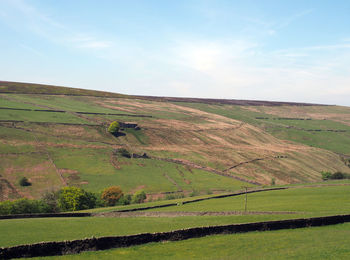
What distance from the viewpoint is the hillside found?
Answer: 80.6 meters

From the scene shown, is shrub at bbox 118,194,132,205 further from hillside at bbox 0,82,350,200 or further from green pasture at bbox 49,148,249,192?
green pasture at bbox 49,148,249,192

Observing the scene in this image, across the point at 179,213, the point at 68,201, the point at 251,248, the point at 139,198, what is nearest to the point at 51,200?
the point at 68,201

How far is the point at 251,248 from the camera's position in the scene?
74.6 ft

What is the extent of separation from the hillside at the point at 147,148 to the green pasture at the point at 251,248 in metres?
Answer: 48.5

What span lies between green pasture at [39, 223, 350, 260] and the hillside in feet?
159

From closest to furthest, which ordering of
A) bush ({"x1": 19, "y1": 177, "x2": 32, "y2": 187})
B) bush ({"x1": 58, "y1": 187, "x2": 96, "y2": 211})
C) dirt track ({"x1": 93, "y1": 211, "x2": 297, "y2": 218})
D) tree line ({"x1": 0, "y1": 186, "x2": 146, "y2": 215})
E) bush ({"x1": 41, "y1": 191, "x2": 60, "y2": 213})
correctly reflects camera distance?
dirt track ({"x1": 93, "y1": 211, "x2": 297, "y2": 218})
tree line ({"x1": 0, "y1": 186, "x2": 146, "y2": 215})
bush ({"x1": 41, "y1": 191, "x2": 60, "y2": 213})
bush ({"x1": 58, "y1": 187, "x2": 96, "y2": 211})
bush ({"x1": 19, "y1": 177, "x2": 32, "y2": 187})

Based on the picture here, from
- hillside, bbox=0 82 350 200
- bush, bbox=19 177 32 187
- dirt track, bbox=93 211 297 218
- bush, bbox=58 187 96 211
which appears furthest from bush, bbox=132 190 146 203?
bush, bbox=19 177 32 187

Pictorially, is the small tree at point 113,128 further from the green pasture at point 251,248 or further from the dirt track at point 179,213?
the green pasture at point 251,248

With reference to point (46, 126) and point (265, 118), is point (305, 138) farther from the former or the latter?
point (46, 126)

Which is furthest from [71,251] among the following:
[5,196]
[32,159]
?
[32,159]

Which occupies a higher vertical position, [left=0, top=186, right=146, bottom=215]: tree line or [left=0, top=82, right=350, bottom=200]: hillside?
[left=0, top=82, right=350, bottom=200]: hillside

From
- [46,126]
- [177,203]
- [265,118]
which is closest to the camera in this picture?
[177,203]

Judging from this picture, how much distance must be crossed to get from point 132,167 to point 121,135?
2478cm

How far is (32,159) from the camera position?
84.6 meters
